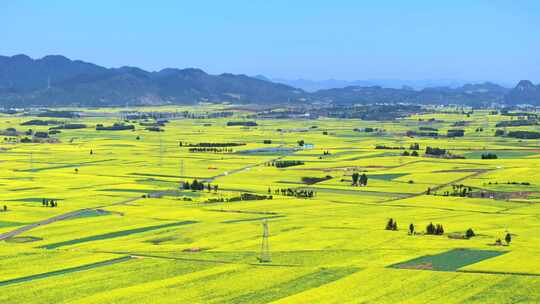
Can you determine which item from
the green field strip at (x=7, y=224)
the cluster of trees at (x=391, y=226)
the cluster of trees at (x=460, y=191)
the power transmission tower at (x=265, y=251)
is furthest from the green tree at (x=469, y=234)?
the green field strip at (x=7, y=224)

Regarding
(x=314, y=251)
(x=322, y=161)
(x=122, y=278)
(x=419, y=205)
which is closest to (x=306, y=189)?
(x=419, y=205)

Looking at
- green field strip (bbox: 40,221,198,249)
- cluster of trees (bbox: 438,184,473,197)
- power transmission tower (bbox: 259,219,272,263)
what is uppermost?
cluster of trees (bbox: 438,184,473,197)

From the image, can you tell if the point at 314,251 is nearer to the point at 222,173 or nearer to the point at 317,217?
the point at 317,217

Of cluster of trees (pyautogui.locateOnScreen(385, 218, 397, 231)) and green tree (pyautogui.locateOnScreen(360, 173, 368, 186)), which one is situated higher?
green tree (pyautogui.locateOnScreen(360, 173, 368, 186))

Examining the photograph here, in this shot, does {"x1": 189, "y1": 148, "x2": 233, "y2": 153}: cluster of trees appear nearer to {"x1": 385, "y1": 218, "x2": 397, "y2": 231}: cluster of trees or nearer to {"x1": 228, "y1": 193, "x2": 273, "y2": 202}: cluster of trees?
{"x1": 228, "y1": 193, "x2": 273, "y2": 202}: cluster of trees

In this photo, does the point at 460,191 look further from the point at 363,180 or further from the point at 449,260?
the point at 449,260

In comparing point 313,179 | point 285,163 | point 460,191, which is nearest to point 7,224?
point 313,179

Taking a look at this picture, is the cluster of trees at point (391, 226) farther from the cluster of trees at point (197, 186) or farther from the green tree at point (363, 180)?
the green tree at point (363, 180)

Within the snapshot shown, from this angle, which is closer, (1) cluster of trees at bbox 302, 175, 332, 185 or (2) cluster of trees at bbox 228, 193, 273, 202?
(2) cluster of trees at bbox 228, 193, 273, 202

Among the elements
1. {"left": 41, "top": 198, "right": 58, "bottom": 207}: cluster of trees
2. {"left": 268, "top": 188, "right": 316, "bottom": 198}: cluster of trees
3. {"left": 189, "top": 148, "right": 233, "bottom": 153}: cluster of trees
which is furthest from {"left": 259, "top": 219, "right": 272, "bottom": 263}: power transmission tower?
{"left": 189, "top": 148, "right": 233, "bottom": 153}: cluster of trees
